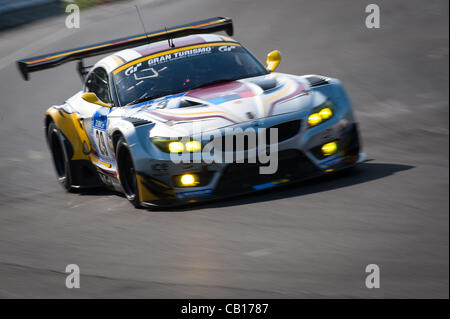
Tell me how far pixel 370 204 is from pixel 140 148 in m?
1.84

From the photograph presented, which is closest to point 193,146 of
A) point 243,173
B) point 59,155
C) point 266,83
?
point 243,173

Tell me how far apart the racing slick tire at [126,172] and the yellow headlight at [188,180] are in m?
0.49

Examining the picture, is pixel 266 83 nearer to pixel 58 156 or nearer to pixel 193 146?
pixel 193 146

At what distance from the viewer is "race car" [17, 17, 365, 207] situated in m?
6.17

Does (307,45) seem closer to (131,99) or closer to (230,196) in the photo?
(131,99)

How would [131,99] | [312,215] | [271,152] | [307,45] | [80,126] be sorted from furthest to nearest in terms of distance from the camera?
[307,45] → [80,126] → [131,99] → [271,152] → [312,215]

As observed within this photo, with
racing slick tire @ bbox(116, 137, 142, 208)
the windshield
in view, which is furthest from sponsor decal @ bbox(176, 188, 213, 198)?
A: the windshield

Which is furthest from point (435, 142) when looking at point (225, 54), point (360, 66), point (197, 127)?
point (360, 66)

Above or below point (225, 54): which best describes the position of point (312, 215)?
below

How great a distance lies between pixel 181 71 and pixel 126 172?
1170 millimetres

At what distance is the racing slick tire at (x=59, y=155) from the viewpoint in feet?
27.8

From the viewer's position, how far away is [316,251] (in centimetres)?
475

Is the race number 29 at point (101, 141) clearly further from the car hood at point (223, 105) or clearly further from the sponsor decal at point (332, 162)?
the sponsor decal at point (332, 162)

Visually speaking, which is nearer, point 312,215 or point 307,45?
point 312,215
